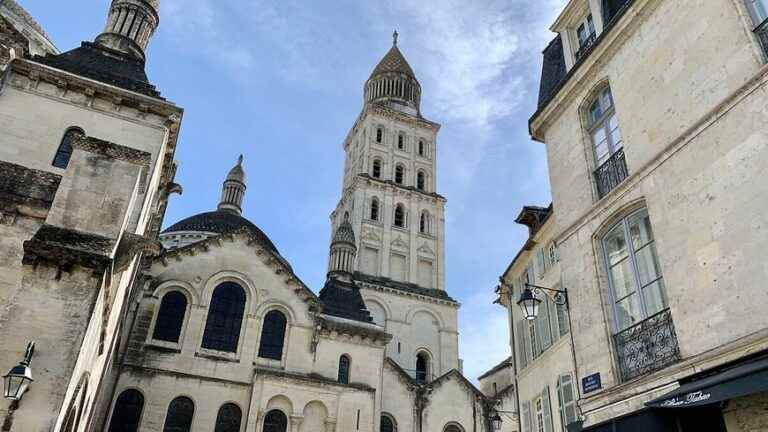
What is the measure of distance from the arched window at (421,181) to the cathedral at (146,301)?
1169cm

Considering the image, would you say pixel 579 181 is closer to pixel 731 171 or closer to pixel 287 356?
pixel 731 171

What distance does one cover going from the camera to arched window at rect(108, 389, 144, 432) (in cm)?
1956

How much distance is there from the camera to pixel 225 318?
22.8 metres

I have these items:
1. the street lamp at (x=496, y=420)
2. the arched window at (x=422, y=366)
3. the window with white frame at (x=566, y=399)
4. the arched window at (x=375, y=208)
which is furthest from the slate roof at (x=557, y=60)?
the arched window at (x=375, y=208)

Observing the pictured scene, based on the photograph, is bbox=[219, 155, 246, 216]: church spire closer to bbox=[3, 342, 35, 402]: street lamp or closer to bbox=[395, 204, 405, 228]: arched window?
bbox=[395, 204, 405, 228]: arched window

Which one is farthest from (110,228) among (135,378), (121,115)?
(135,378)

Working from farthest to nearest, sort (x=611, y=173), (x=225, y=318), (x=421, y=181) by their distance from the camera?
(x=421, y=181), (x=225, y=318), (x=611, y=173)

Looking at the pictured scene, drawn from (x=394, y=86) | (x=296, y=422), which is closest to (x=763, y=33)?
(x=296, y=422)

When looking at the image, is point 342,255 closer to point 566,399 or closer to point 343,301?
point 343,301

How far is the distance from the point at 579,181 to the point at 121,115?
13.6m

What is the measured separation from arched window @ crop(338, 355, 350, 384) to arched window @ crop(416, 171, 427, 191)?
2520 cm

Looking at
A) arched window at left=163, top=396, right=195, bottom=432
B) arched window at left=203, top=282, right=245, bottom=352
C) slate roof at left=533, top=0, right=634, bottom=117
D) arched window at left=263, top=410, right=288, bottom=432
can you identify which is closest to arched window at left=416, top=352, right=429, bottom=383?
arched window at left=263, top=410, right=288, bottom=432

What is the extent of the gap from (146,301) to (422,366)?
68.3 feet

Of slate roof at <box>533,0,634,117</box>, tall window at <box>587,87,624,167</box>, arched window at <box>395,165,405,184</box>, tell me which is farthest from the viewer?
arched window at <box>395,165,405,184</box>
